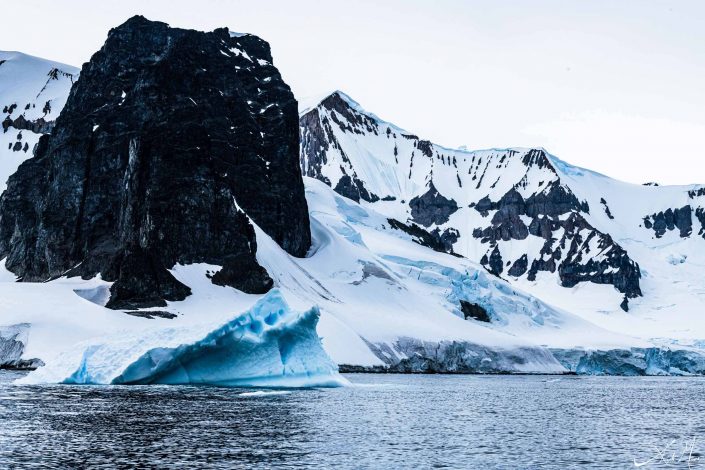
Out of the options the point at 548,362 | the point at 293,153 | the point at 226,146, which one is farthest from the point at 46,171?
the point at 548,362

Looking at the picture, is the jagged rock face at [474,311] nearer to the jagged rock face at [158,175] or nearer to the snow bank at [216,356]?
the jagged rock face at [158,175]

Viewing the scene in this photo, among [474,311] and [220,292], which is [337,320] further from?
[474,311]

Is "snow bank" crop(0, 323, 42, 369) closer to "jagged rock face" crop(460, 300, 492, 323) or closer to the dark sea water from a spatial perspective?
the dark sea water

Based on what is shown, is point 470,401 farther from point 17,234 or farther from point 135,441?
point 17,234

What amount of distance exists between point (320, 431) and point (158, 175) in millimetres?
107179

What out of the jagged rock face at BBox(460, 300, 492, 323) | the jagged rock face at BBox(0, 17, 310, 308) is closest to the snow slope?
the jagged rock face at BBox(460, 300, 492, 323)

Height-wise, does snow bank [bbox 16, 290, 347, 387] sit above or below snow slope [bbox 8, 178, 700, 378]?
below

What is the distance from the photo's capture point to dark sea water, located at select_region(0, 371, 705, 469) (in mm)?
33250

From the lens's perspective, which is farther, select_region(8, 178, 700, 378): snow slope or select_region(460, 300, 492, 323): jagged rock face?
select_region(460, 300, 492, 323): jagged rock face

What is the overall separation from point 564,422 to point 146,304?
83978 millimetres

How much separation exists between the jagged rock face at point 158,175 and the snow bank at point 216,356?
172 ft

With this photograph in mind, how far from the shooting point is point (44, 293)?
121m

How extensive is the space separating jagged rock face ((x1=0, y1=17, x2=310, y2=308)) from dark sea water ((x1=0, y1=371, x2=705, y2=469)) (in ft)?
231
